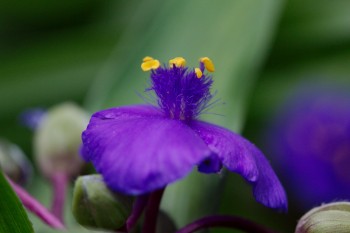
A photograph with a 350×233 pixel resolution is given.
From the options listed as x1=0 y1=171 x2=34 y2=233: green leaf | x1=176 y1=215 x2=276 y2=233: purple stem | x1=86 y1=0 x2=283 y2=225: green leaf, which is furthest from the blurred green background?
x1=0 y1=171 x2=34 y2=233: green leaf

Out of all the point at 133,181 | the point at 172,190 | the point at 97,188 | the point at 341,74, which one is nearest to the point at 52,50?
the point at 341,74

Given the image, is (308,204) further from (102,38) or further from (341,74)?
(102,38)

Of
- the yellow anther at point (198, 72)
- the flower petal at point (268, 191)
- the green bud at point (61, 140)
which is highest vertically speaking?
the yellow anther at point (198, 72)

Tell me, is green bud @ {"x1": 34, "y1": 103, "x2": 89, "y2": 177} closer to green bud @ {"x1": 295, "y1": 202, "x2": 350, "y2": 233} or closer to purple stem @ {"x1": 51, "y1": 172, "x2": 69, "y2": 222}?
purple stem @ {"x1": 51, "y1": 172, "x2": 69, "y2": 222}

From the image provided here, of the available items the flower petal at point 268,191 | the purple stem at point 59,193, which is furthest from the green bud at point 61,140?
the flower petal at point 268,191

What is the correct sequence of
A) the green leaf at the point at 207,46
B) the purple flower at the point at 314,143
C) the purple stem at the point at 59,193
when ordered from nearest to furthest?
1. the purple stem at the point at 59,193
2. the green leaf at the point at 207,46
3. the purple flower at the point at 314,143

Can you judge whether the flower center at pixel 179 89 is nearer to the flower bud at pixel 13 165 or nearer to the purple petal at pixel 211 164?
the purple petal at pixel 211 164
